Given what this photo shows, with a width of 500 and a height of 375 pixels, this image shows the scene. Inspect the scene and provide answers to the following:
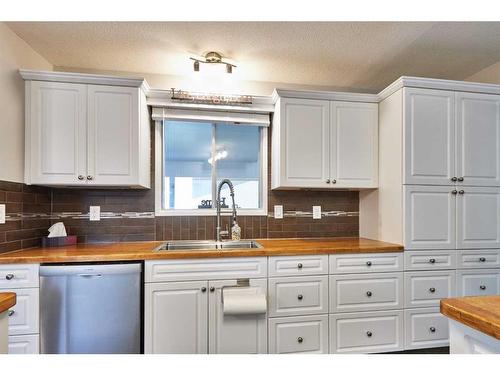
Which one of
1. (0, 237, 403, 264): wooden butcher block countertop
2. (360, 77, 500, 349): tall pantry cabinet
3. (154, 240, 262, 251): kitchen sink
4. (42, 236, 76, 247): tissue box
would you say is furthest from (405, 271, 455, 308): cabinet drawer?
(42, 236, 76, 247): tissue box

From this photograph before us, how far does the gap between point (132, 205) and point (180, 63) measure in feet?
4.26

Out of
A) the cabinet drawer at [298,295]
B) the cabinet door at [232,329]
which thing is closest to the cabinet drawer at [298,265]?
the cabinet drawer at [298,295]

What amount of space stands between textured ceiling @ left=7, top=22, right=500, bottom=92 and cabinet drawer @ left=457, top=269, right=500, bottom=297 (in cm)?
176

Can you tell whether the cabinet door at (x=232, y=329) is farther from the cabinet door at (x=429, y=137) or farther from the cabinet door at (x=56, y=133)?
the cabinet door at (x=429, y=137)

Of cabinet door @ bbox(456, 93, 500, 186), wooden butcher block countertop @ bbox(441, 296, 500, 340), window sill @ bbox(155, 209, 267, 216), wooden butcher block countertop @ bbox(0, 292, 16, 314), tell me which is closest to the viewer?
wooden butcher block countertop @ bbox(441, 296, 500, 340)

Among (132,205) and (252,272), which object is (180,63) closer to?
(132,205)

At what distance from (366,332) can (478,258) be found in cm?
108

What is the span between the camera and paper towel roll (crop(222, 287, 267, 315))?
1.70m

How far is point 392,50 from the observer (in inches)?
80.5

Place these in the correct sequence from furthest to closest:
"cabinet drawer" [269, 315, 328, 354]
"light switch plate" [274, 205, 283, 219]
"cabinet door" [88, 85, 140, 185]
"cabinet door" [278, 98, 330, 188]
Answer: "light switch plate" [274, 205, 283, 219] < "cabinet door" [278, 98, 330, 188] < "cabinet door" [88, 85, 140, 185] < "cabinet drawer" [269, 315, 328, 354]

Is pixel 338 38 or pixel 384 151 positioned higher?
pixel 338 38

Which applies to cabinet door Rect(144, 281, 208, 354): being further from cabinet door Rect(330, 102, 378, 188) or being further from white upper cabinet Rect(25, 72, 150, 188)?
cabinet door Rect(330, 102, 378, 188)

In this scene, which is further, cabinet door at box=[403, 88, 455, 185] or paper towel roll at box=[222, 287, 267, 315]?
cabinet door at box=[403, 88, 455, 185]
